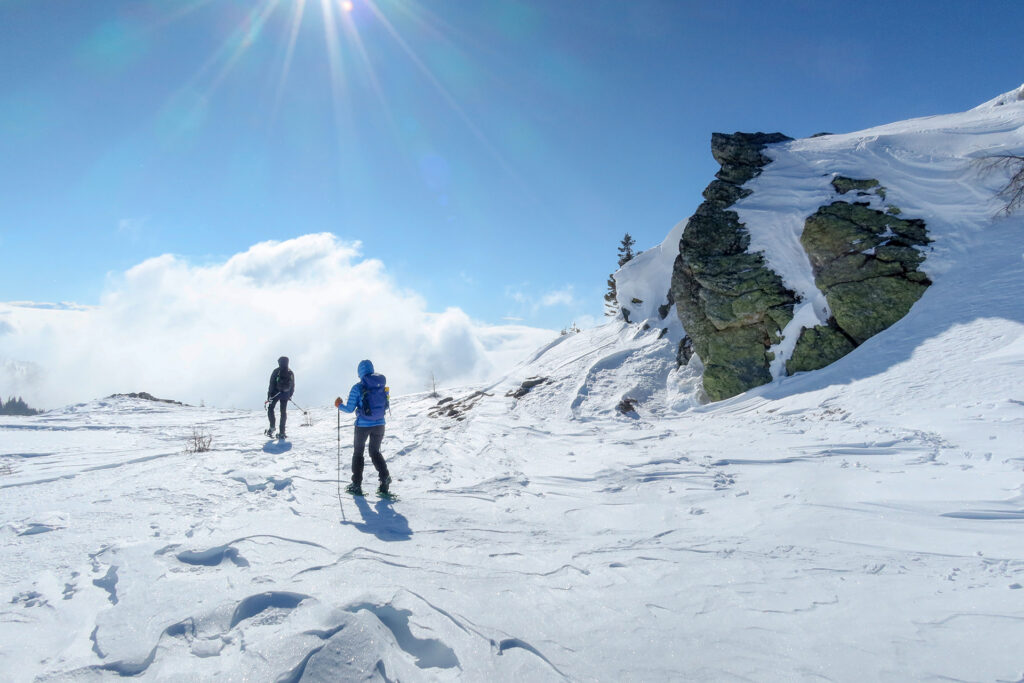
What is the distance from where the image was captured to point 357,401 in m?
6.96

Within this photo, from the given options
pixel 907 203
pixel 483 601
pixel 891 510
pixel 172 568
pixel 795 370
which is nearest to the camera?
pixel 483 601

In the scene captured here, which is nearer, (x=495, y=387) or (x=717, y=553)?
(x=717, y=553)

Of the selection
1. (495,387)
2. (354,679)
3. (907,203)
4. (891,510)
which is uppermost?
(907,203)

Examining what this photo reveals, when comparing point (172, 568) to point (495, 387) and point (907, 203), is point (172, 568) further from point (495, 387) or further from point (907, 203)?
point (907, 203)

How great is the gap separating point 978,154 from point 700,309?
1059 centimetres

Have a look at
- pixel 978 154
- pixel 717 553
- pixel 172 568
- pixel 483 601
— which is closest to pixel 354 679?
pixel 483 601

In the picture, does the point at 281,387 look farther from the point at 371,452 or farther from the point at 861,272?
the point at 861,272

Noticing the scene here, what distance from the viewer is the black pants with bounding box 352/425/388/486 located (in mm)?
6859

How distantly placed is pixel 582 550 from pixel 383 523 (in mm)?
2417

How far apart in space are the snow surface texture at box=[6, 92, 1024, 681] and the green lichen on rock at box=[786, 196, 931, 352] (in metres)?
1.27

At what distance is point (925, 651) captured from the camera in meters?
2.91

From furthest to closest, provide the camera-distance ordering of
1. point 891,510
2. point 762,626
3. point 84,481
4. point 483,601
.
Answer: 1. point 84,481
2. point 891,510
3. point 483,601
4. point 762,626

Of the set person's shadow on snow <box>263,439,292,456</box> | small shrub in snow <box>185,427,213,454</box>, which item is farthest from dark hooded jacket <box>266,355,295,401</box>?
small shrub in snow <box>185,427,213,454</box>

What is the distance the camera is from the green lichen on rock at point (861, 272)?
11.4 m
